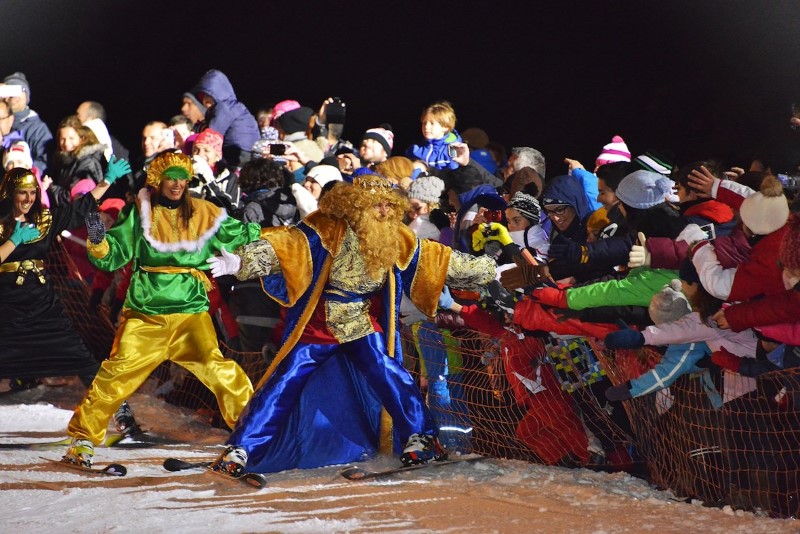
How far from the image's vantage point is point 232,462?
206 inches

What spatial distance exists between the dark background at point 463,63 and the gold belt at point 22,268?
3793 mm

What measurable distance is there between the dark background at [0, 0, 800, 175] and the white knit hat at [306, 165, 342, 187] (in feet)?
6.87

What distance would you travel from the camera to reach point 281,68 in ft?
34.6

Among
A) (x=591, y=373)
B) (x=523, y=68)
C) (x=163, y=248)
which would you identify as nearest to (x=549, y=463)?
(x=591, y=373)

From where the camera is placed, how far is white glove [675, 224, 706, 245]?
4852 mm

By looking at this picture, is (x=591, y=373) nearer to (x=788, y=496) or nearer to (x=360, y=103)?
(x=788, y=496)

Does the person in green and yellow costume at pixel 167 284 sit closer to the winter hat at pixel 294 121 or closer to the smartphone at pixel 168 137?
the winter hat at pixel 294 121

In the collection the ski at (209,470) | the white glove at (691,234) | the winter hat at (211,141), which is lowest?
the ski at (209,470)

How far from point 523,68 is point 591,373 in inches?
164

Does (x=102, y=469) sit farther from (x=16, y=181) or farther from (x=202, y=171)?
(x=202, y=171)

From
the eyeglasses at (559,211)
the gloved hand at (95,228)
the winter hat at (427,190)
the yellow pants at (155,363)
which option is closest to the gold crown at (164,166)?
the gloved hand at (95,228)

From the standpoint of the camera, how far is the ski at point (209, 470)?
510cm

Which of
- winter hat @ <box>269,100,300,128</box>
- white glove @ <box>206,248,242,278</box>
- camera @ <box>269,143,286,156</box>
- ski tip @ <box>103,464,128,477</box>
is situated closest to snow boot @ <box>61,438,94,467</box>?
ski tip @ <box>103,464,128,477</box>

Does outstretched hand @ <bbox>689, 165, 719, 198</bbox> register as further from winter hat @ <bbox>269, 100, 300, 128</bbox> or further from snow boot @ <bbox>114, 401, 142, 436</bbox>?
winter hat @ <bbox>269, 100, 300, 128</bbox>
